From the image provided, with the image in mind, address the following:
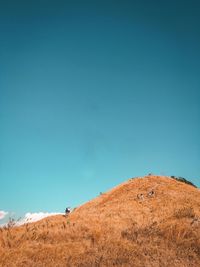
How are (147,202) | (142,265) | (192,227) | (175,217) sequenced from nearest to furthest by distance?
(142,265) < (192,227) < (175,217) < (147,202)

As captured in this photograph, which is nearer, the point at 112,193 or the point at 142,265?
the point at 142,265

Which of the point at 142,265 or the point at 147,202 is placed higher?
the point at 147,202

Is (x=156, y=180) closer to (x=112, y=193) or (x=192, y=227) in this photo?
(x=112, y=193)

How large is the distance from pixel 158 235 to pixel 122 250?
280cm

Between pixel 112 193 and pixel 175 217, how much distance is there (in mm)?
19837

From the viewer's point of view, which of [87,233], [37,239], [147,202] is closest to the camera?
[37,239]

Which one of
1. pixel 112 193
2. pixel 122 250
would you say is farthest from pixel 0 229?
pixel 112 193

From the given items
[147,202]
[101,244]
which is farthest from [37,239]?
[147,202]

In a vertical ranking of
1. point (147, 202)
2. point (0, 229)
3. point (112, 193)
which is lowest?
point (0, 229)

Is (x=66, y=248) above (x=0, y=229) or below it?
below

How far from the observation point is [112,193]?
37.6 meters

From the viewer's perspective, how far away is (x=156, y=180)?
38.4 metres

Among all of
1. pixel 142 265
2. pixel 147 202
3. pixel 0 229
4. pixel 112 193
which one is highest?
pixel 112 193

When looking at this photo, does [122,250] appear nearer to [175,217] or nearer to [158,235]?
[158,235]
